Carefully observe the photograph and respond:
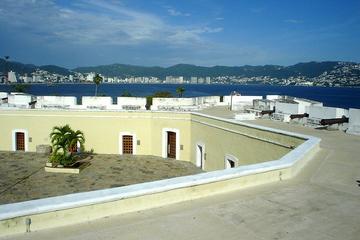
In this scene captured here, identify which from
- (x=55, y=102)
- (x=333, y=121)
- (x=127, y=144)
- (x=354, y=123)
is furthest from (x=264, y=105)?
(x=55, y=102)

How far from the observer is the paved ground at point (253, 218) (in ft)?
14.7

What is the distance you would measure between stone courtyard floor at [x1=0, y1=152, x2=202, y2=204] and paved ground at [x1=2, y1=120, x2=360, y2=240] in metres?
10.5

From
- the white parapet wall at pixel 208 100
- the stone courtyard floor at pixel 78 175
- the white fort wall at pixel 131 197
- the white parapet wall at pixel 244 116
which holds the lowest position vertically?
the stone courtyard floor at pixel 78 175

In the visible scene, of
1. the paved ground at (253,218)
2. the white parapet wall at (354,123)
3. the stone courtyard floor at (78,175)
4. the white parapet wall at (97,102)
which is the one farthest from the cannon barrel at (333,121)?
the white parapet wall at (97,102)

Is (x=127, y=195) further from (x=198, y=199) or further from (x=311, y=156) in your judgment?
(x=311, y=156)

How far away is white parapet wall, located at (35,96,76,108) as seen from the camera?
2437cm

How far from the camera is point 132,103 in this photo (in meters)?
24.4

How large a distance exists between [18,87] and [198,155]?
114 feet

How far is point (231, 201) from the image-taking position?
18.7ft

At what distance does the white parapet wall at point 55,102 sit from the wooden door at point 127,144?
4.80m

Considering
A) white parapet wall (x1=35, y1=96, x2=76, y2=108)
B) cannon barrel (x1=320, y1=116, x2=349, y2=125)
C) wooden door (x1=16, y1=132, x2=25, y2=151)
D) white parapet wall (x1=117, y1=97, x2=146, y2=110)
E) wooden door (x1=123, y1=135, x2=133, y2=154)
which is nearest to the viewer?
cannon barrel (x1=320, y1=116, x2=349, y2=125)

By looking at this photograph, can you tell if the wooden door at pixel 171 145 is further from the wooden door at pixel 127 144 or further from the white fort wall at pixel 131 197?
the white fort wall at pixel 131 197

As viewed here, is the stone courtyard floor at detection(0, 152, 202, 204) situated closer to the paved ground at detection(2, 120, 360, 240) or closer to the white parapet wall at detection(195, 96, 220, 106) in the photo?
the white parapet wall at detection(195, 96, 220, 106)

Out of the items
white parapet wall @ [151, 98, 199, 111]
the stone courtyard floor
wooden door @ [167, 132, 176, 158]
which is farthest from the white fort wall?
white parapet wall @ [151, 98, 199, 111]
